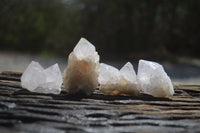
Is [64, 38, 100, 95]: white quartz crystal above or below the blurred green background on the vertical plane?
below

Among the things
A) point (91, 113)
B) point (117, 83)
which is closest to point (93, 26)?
point (117, 83)

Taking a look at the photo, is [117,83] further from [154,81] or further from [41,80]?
[41,80]

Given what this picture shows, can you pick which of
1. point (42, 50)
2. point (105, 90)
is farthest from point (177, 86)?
point (42, 50)

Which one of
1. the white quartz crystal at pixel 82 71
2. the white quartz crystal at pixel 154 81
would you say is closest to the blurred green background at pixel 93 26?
the white quartz crystal at pixel 154 81

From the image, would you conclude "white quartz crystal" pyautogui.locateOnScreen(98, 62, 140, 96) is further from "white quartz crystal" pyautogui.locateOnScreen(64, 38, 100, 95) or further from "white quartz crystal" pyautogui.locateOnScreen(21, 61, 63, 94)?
"white quartz crystal" pyautogui.locateOnScreen(21, 61, 63, 94)

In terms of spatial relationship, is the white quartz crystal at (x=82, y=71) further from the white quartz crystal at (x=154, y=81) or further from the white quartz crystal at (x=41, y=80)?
the white quartz crystal at (x=154, y=81)

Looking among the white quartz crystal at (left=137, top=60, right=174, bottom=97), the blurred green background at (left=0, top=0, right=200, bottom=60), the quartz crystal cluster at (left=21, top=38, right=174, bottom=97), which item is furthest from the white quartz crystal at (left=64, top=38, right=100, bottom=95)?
the blurred green background at (left=0, top=0, right=200, bottom=60)
